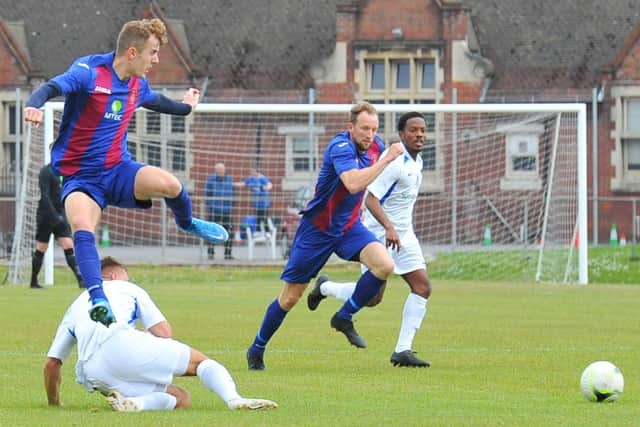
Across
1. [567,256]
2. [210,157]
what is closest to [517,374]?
[567,256]

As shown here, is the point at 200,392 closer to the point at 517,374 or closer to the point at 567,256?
the point at 517,374

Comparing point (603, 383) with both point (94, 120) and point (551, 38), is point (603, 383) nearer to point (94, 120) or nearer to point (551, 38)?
point (94, 120)

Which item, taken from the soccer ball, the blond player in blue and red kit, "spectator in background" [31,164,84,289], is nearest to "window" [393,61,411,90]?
"spectator in background" [31,164,84,289]

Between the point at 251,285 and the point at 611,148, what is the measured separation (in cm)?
2168

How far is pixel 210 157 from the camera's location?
123 feet

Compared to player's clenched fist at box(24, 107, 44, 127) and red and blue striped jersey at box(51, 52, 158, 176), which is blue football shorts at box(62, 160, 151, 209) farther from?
player's clenched fist at box(24, 107, 44, 127)

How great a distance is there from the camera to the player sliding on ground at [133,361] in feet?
29.6

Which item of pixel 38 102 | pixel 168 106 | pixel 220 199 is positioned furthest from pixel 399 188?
pixel 220 199

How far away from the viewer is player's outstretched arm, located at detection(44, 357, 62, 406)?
30.7 ft

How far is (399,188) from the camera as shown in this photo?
47.5 ft

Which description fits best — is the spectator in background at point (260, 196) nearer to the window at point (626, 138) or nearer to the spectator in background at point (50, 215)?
the spectator in background at point (50, 215)

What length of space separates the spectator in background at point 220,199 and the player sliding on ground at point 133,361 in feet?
72.5

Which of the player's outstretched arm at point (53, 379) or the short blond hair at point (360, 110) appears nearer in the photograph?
the player's outstretched arm at point (53, 379)

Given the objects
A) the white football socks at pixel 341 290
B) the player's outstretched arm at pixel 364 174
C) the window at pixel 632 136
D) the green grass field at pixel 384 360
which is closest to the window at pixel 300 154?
the window at pixel 632 136
